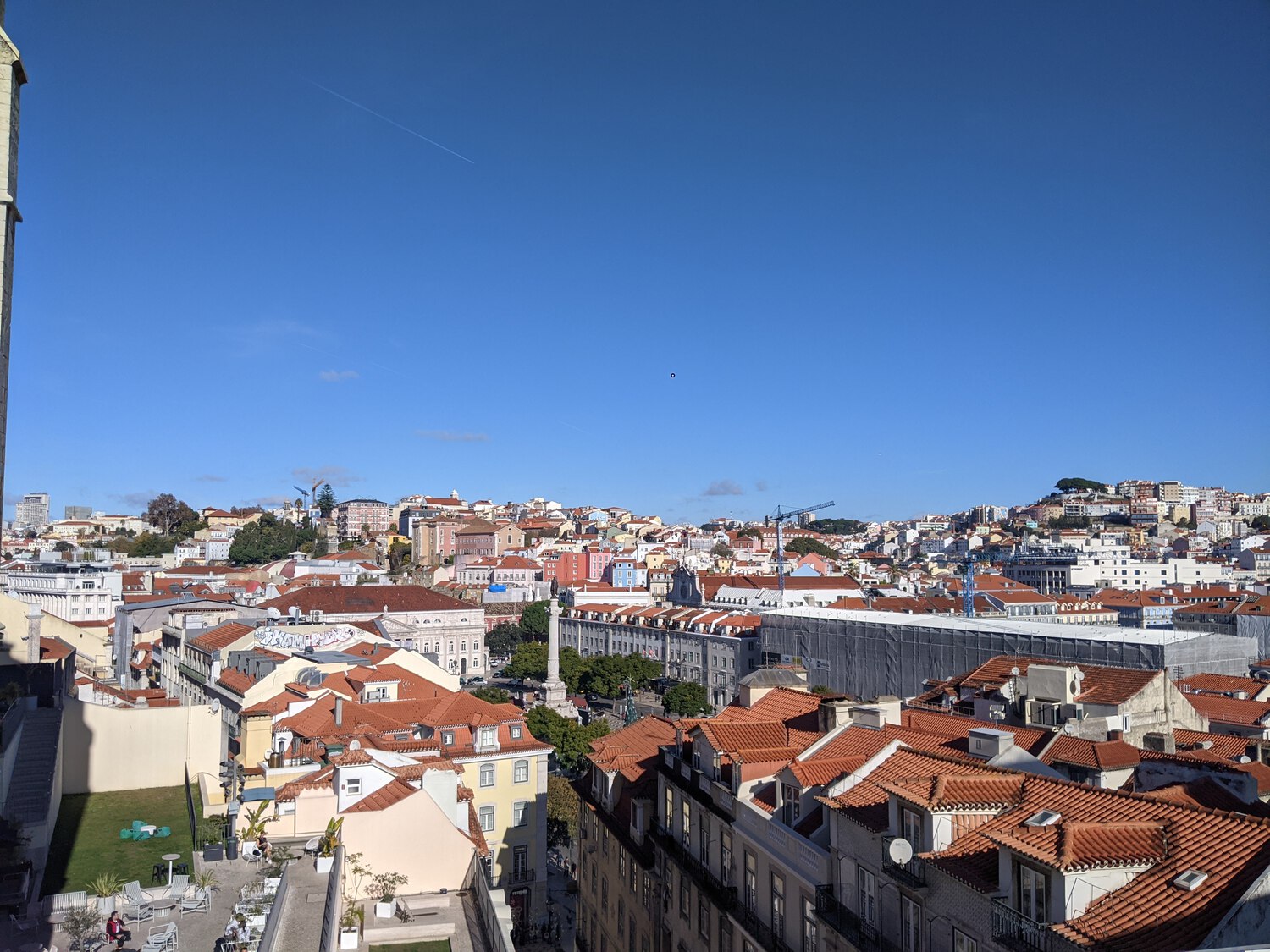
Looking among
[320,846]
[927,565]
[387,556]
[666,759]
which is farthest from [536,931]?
[927,565]

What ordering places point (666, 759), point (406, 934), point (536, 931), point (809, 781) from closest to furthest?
point (406, 934) → point (809, 781) → point (666, 759) → point (536, 931)

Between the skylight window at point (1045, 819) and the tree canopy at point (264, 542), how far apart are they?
11038 centimetres

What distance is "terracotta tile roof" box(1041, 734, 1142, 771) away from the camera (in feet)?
40.9

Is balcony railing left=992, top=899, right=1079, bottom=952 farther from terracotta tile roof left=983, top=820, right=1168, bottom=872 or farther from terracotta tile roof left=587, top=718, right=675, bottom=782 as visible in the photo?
terracotta tile roof left=587, top=718, right=675, bottom=782

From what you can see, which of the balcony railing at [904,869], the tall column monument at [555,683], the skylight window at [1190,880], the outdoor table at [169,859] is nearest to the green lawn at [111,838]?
the outdoor table at [169,859]

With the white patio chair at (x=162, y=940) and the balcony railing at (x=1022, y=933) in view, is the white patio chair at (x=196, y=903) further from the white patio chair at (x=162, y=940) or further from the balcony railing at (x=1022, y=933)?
the balcony railing at (x=1022, y=933)

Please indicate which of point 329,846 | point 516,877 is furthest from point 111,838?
point 516,877

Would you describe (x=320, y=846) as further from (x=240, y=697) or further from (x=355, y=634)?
(x=355, y=634)

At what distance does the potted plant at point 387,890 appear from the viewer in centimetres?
1100

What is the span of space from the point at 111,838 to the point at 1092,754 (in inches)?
530

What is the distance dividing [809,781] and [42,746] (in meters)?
12.1

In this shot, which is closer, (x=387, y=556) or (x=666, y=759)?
(x=666, y=759)

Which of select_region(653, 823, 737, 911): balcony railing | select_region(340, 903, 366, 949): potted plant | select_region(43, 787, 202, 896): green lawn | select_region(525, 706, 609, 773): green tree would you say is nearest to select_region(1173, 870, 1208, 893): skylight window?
select_region(653, 823, 737, 911): balcony railing

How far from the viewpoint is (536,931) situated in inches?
798
